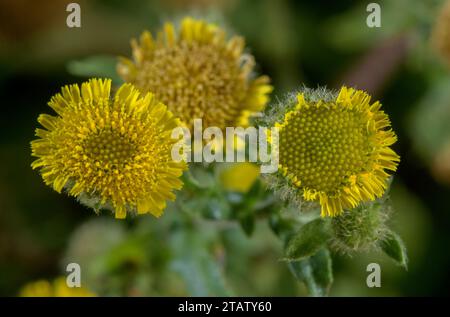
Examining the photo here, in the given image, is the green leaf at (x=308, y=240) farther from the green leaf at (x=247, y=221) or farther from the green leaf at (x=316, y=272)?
the green leaf at (x=247, y=221)

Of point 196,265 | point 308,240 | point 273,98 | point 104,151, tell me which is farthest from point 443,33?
point 104,151

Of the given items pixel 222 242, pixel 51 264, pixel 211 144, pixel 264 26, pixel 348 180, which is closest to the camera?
pixel 348 180

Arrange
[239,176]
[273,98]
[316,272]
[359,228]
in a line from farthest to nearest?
[273,98]
[239,176]
[316,272]
[359,228]

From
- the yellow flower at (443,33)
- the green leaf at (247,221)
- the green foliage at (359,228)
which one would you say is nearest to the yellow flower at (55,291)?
the green leaf at (247,221)

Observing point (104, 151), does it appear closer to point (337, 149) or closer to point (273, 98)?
point (337, 149)
